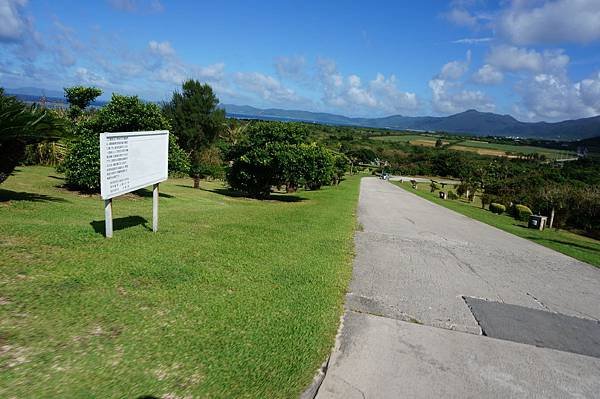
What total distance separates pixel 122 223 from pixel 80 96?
1799 centimetres

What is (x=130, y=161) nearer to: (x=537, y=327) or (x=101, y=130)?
(x=537, y=327)

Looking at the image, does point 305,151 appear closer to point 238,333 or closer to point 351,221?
point 351,221

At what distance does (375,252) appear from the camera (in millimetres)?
8617

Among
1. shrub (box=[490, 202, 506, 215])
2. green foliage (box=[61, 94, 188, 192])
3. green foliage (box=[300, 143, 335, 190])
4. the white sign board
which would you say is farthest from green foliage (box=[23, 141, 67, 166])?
shrub (box=[490, 202, 506, 215])

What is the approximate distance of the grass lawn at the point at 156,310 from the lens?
9.54ft

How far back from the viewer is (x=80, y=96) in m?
22.0

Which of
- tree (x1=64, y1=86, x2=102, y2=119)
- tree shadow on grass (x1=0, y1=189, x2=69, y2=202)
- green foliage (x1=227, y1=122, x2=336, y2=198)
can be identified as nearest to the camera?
tree shadow on grass (x1=0, y1=189, x2=69, y2=202)

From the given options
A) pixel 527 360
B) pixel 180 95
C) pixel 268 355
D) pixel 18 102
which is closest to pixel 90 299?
pixel 268 355

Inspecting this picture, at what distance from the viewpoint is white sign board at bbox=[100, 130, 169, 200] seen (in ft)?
18.0

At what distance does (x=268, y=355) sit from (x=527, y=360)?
2684 millimetres

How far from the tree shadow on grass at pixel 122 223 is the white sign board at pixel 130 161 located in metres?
0.89

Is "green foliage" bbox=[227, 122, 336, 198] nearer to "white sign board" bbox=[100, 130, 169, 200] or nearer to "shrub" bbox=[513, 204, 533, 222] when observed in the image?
"white sign board" bbox=[100, 130, 169, 200]

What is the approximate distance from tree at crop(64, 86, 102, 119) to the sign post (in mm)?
17527

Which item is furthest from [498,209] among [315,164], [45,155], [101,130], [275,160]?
[45,155]
